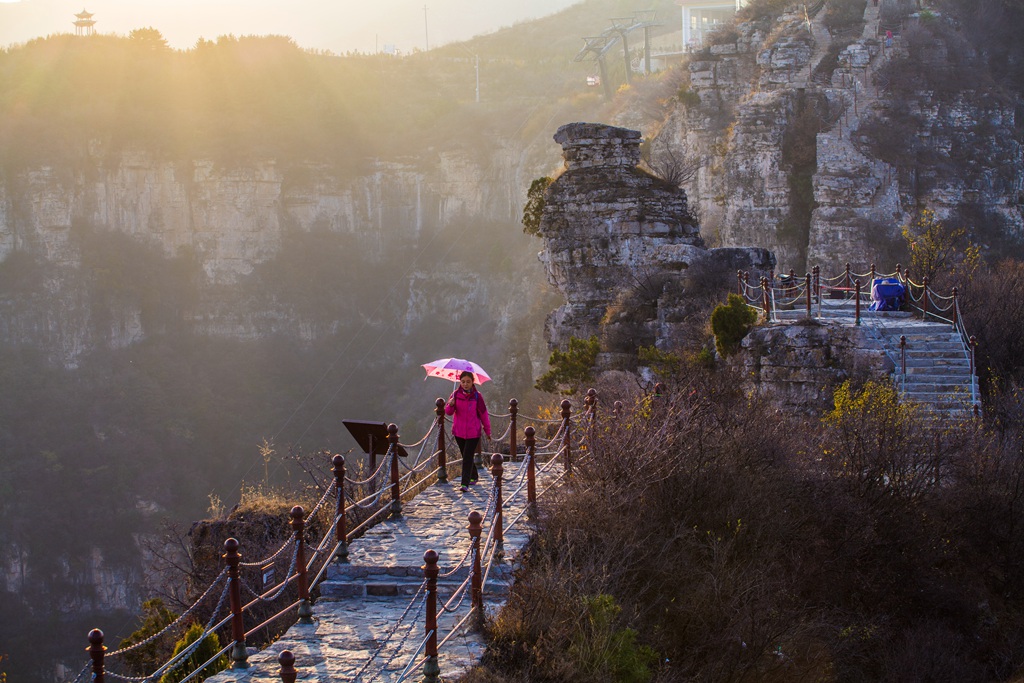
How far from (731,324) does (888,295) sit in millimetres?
3782

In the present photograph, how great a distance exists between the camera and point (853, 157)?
1391 inches

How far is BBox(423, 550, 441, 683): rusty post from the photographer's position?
7660mm

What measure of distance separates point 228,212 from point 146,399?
11.9 metres

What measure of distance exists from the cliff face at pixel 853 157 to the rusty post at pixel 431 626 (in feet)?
94.6

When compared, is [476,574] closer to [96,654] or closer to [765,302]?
[96,654]

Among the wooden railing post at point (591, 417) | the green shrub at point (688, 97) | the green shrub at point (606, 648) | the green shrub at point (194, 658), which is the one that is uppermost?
the green shrub at point (688, 97)

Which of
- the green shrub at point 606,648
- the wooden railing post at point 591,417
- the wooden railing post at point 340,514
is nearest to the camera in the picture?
the green shrub at point 606,648

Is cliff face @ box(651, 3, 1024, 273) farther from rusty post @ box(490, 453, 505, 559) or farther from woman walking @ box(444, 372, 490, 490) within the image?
rusty post @ box(490, 453, 505, 559)

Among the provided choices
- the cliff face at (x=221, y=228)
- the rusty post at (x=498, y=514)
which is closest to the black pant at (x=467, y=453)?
the rusty post at (x=498, y=514)

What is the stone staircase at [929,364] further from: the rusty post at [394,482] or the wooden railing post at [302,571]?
the wooden railing post at [302,571]

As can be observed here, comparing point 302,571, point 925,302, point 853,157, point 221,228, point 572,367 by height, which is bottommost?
point 302,571

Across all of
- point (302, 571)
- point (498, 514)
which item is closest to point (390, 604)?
point (302, 571)

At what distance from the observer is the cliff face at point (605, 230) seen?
23.5m

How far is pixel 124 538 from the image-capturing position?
43.6 meters
